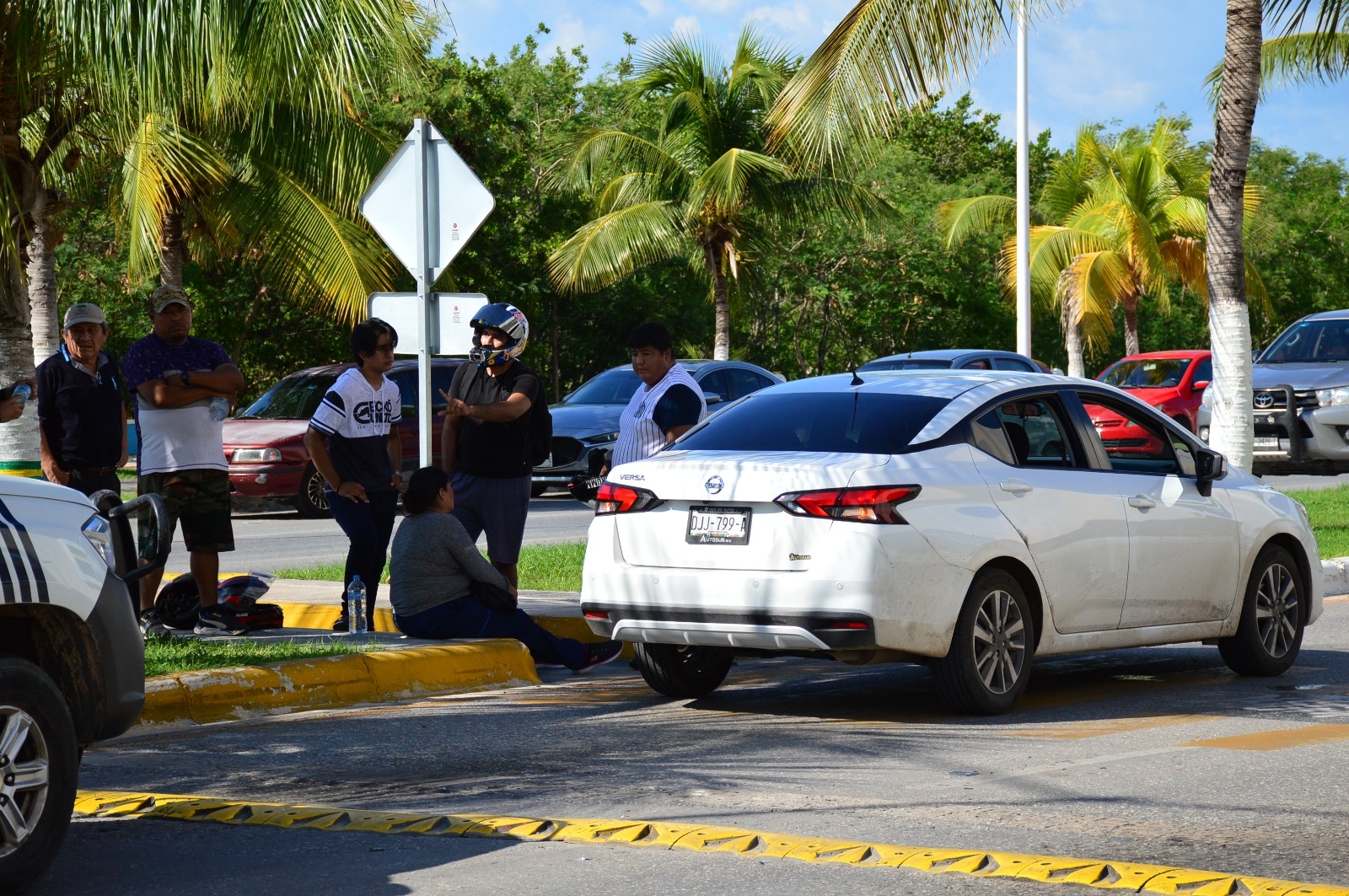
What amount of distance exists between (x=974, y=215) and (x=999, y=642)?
30.6 meters

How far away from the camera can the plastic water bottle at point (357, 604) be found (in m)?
9.76

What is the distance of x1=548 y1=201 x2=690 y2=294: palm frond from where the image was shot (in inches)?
1118

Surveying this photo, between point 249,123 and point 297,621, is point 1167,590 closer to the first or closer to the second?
point 297,621

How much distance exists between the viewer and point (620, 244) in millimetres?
28359

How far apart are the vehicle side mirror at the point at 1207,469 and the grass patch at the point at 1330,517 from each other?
436cm

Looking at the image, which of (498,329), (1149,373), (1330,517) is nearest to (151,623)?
(498,329)

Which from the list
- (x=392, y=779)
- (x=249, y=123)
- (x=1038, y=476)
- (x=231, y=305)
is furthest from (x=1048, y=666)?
(x=231, y=305)

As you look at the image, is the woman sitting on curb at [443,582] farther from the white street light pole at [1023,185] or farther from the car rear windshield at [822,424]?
the white street light pole at [1023,185]

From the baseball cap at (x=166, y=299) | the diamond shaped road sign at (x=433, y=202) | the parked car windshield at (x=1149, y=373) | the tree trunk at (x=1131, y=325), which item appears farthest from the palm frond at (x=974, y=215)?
the baseball cap at (x=166, y=299)

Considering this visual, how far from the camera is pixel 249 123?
18.8 metres

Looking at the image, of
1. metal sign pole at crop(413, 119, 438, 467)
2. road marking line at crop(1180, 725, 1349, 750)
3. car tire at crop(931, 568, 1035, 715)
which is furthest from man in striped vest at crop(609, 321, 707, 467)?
road marking line at crop(1180, 725, 1349, 750)

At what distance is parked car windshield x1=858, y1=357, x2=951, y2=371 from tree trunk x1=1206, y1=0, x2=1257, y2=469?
2.93 meters

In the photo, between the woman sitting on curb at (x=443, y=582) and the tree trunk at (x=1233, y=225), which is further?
the tree trunk at (x=1233, y=225)

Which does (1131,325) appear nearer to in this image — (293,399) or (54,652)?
(293,399)
